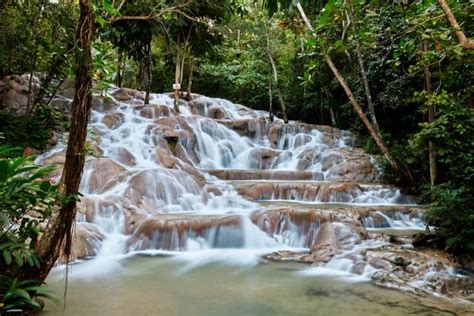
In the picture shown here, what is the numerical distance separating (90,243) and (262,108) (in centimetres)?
1769

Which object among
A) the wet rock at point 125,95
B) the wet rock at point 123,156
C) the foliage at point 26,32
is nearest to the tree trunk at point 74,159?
the foliage at point 26,32

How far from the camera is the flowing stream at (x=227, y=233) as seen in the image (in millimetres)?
4555

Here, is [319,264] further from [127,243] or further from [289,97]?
[289,97]

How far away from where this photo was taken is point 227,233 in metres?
7.23

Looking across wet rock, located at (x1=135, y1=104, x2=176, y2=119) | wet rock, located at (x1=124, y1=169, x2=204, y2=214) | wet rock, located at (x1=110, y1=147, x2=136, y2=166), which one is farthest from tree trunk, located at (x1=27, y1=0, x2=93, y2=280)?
wet rock, located at (x1=135, y1=104, x2=176, y2=119)

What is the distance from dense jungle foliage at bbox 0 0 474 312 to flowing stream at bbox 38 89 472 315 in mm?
906

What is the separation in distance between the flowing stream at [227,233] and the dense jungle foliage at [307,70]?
0.91 m

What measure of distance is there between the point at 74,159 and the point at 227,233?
4332 mm

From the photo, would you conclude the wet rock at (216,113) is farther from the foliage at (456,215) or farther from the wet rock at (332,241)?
the foliage at (456,215)

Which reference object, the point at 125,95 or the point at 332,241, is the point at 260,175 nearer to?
the point at 332,241

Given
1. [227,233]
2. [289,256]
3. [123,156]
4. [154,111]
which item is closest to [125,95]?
[154,111]

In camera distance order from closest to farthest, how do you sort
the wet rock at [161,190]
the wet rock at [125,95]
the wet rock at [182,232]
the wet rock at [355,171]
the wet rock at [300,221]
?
the wet rock at [182,232], the wet rock at [300,221], the wet rock at [161,190], the wet rock at [355,171], the wet rock at [125,95]

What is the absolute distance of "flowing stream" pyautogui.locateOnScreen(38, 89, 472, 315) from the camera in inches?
179

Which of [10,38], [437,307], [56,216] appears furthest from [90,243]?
[10,38]
